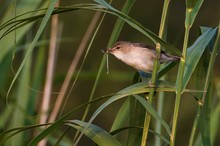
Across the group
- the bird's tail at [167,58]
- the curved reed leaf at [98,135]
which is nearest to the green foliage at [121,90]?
the curved reed leaf at [98,135]

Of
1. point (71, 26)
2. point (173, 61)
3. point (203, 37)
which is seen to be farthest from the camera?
point (71, 26)

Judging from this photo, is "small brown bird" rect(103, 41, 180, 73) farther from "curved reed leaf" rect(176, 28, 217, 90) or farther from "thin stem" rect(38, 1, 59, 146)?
"curved reed leaf" rect(176, 28, 217, 90)

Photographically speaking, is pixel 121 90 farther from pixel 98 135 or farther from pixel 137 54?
pixel 137 54

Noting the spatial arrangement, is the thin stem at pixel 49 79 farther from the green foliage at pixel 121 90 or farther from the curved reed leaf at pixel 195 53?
the curved reed leaf at pixel 195 53

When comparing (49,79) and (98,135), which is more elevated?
(49,79)

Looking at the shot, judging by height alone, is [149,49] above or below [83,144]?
above

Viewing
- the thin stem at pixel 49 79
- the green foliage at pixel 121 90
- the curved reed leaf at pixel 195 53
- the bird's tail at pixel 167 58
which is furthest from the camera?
the thin stem at pixel 49 79

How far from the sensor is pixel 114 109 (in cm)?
689

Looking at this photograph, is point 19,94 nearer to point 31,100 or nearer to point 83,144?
point 31,100

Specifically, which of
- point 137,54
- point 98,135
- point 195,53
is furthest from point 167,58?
point 98,135

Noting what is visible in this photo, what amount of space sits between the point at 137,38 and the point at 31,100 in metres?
4.36

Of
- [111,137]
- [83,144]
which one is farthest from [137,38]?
[111,137]

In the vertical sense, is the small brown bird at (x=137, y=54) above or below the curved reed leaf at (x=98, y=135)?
above

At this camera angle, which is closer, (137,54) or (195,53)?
(195,53)
